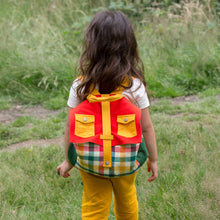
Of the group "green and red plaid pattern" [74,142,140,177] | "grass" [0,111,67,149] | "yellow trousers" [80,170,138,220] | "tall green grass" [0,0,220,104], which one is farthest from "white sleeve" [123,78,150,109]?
"tall green grass" [0,0,220,104]

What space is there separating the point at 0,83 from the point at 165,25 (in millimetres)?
3895

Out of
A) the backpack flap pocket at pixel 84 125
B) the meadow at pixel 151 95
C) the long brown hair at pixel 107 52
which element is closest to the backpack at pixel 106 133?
the backpack flap pocket at pixel 84 125

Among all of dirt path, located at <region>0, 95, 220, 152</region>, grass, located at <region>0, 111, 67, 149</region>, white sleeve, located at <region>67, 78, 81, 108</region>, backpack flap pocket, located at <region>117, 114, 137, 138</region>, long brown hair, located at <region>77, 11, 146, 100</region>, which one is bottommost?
dirt path, located at <region>0, 95, 220, 152</region>

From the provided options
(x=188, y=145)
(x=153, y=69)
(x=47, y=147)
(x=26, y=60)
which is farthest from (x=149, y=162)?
(x=26, y=60)

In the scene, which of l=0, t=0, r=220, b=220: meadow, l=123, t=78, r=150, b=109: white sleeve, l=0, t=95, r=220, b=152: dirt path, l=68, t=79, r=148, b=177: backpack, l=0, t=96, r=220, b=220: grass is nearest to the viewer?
l=68, t=79, r=148, b=177: backpack

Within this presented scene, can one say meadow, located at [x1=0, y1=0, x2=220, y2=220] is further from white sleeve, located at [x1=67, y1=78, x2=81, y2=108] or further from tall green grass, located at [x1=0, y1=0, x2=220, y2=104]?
white sleeve, located at [x1=67, y1=78, x2=81, y2=108]

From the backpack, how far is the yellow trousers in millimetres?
184

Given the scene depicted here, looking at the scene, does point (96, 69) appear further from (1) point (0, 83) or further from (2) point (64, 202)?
(1) point (0, 83)

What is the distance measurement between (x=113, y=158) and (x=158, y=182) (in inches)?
51.5

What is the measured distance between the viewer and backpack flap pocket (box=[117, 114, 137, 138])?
1.67m

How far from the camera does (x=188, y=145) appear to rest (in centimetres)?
349

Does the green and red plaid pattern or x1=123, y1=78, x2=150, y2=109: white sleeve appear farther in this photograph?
x1=123, y1=78, x2=150, y2=109: white sleeve

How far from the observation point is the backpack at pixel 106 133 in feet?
5.38

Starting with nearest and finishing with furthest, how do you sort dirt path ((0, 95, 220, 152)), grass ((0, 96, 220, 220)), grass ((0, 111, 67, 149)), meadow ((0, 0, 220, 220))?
grass ((0, 96, 220, 220)) → meadow ((0, 0, 220, 220)) → grass ((0, 111, 67, 149)) → dirt path ((0, 95, 220, 152))
